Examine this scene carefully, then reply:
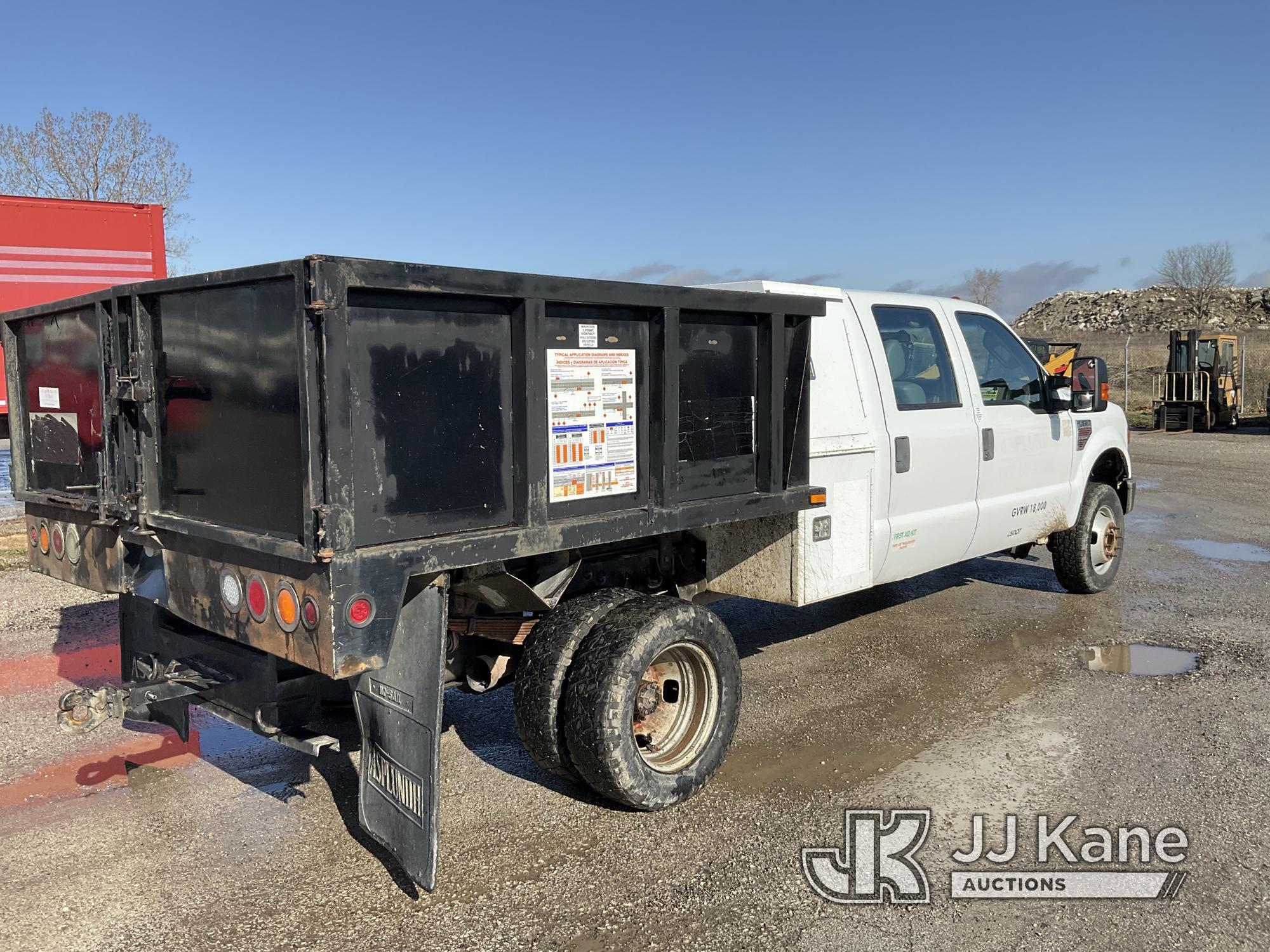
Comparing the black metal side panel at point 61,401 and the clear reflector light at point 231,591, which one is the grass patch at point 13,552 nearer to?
the black metal side panel at point 61,401

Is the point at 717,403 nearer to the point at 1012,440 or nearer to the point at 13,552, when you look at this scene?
the point at 1012,440

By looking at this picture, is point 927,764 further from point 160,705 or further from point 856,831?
point 160,705

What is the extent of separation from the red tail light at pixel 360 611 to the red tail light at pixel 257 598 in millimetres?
399

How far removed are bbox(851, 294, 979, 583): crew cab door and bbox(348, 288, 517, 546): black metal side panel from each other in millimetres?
2603

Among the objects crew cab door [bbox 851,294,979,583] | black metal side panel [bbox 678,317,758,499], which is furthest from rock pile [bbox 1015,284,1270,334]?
black metal side panel [bbox 678,317,758,499]

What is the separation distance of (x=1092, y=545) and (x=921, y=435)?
2886 mm

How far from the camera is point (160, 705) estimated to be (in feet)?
14.5

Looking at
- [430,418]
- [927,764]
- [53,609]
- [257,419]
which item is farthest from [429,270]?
[53,609]

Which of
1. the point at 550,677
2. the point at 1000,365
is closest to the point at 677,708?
the point at 550,677

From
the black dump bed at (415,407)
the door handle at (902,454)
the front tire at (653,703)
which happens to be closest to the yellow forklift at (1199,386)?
the door handle at (902,454)

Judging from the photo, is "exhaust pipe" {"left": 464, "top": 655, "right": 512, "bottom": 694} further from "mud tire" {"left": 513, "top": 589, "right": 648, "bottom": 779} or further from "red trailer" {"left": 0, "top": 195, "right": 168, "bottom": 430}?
"red trailer" {"left": 0, "top": 195, "right": 168, "bottom": 430}

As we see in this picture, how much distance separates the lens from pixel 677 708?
4.38 metres

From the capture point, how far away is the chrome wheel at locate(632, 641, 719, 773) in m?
4.25

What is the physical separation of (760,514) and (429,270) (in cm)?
193
